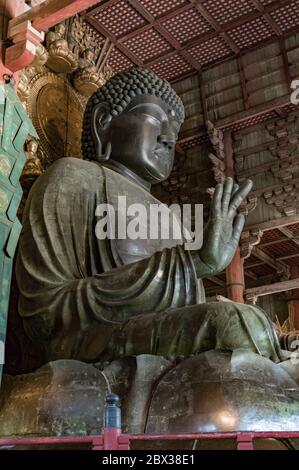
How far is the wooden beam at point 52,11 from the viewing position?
2814 mm

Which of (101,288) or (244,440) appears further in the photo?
→ (101,288)

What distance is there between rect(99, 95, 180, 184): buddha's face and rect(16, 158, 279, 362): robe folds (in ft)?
0.61

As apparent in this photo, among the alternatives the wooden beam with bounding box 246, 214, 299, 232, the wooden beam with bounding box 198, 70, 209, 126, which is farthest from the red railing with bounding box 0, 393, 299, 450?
the wooden beam with bounding box 198, 70, 209, 126

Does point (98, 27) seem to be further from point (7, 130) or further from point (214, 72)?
point (7, 130)

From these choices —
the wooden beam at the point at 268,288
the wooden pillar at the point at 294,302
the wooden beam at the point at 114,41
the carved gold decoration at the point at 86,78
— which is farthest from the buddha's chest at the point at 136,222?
the wooden pillar at the point at 294,302

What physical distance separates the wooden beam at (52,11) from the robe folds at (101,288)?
68 centimetres

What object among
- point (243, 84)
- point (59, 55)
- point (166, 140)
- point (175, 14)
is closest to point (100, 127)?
point (166, 140)

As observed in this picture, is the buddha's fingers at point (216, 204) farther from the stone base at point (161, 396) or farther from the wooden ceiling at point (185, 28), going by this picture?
the wooden ceiling at point (185, 28)

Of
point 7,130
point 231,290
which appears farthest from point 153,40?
point 7,130

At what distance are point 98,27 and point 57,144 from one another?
121 inches

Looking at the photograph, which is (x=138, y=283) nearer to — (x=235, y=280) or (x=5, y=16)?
(x=5, y=16)

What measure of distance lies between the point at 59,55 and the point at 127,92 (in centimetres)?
71

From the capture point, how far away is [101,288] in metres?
2.56
